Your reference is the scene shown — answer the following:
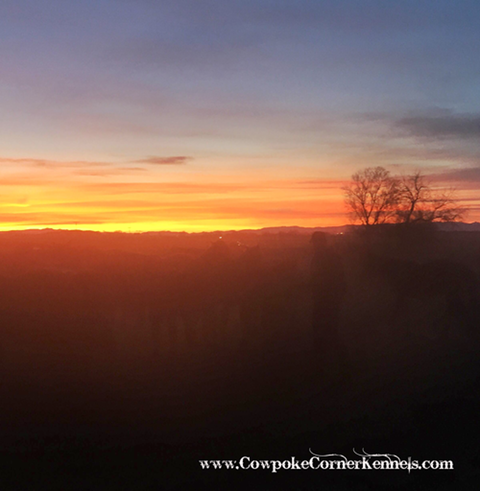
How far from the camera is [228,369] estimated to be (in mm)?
9508

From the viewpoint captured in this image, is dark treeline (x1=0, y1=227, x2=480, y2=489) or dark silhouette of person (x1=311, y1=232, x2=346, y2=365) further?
dark silhouette of person (x1=311, y1=232, x2=346, y2=365)

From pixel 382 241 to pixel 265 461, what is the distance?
25818 mm

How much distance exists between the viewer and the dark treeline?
6.39 metres

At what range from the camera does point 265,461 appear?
20.5 ft

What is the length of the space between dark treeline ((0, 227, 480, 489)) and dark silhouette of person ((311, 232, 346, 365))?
30mm

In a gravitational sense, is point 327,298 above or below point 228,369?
above

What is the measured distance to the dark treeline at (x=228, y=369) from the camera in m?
6.39

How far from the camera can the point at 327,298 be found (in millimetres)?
9859

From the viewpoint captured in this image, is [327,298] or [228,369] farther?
[327,298]

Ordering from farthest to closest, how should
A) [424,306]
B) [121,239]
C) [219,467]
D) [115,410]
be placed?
[121,239], [424,306], [115,410], [219,467]

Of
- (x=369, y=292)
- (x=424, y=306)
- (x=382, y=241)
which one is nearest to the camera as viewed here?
(x=424, y=306)

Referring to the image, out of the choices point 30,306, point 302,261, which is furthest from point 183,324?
point 302,261

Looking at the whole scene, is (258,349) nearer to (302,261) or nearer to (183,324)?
(183,324)

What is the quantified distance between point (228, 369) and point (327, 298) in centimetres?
266
